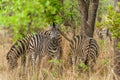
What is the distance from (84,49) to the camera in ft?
31.1

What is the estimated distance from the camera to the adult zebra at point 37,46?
9.92 metres

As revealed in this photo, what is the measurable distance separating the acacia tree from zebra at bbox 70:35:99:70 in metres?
0.28

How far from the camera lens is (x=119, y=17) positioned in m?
5.51

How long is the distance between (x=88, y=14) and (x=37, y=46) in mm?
1676

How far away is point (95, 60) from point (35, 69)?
1.55 m

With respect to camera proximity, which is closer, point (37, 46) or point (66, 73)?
point (66, 73)

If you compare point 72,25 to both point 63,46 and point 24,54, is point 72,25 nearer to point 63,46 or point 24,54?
point 63,46

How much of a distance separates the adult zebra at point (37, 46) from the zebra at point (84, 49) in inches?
23.2

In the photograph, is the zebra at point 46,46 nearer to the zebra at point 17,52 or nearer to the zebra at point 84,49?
the zebra at point 17,52

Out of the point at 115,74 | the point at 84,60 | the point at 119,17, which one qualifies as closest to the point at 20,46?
the point at 84,60

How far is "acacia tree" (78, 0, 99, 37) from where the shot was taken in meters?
9.33

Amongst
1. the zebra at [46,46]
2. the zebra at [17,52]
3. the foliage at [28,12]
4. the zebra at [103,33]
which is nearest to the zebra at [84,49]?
the zebra at [46,46]

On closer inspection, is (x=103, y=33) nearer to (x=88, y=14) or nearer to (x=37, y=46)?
(x=88, y=14)

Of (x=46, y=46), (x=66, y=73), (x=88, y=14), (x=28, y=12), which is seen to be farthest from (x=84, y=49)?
(x=28, y=12)
